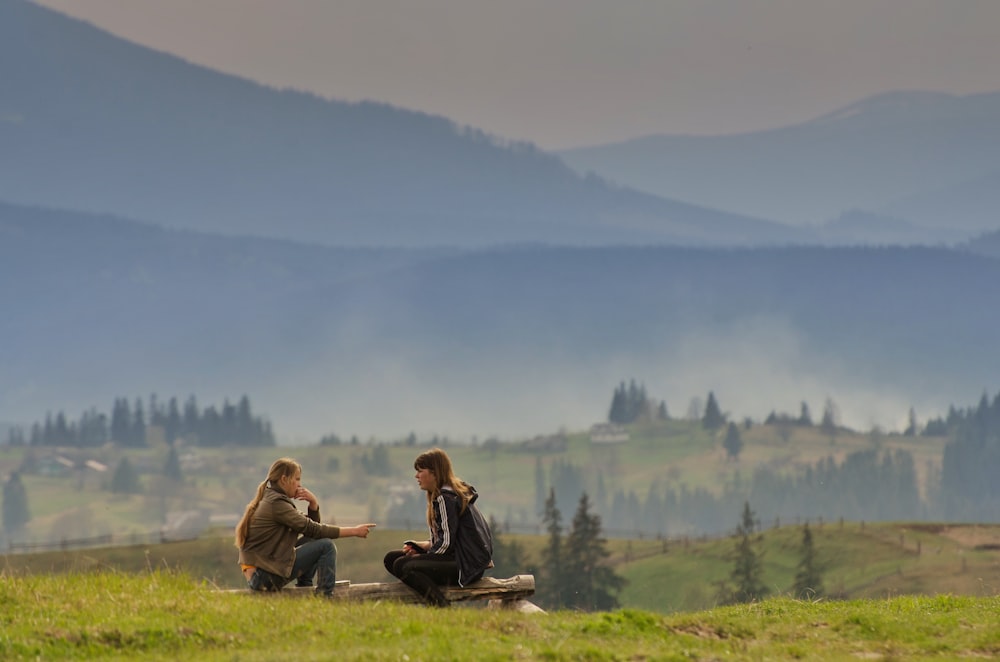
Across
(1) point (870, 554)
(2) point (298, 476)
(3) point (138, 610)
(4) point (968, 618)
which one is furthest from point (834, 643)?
(1) point (870, 554)

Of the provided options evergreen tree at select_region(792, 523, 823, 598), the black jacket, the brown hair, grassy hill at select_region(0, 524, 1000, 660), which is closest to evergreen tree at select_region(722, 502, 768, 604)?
evergreen tree at select_region(792, 523, 823, 598)

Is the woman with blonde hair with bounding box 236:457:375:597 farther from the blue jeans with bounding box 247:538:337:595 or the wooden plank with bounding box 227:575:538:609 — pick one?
the wooden plank with bounding box 227:575:538:609

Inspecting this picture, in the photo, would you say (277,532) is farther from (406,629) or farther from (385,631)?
(406,629)

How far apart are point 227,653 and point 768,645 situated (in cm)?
933

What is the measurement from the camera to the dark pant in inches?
982

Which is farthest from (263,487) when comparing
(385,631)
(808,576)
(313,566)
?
(808,576)

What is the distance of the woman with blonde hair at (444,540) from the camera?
24.6m

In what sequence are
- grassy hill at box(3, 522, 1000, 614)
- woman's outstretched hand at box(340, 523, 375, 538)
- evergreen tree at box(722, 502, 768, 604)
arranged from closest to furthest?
woman's outstretched hand at box(340, 523, 375, 538) → grassy hill at box(3, 522, 1000, 614) → evergreen tree at box(722, 502, 768, 604)

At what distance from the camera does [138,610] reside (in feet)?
75.7

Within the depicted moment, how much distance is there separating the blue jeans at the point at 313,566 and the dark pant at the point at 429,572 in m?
1.25

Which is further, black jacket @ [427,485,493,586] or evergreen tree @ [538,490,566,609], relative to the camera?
evergreen tree @ [538,490,566,609]

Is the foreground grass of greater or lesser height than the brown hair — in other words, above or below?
below

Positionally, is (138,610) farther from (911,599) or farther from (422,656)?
(911,599)

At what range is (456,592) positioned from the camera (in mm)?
25156
